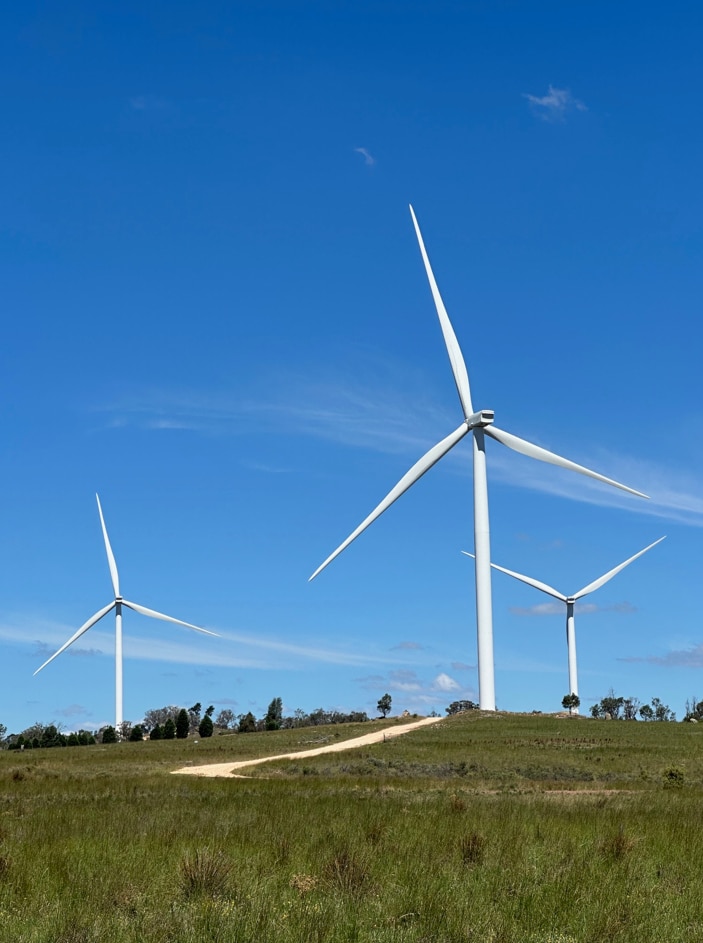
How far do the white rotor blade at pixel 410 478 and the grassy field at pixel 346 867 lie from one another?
42078 millimetres

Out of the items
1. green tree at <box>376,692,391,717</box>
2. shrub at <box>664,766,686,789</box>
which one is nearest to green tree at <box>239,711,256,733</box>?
green tree at <box>376,692,391,717</box>

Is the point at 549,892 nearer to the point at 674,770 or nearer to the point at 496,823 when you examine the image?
the point at 496,823

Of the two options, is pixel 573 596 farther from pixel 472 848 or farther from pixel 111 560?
pixel 472 848

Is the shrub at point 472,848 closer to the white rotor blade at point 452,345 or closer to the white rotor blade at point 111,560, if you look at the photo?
the white rotor blade at point 452,345

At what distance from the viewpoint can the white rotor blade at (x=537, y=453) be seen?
74500mm

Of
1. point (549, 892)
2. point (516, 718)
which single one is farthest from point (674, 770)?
point (516, 718)

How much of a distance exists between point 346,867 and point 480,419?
240ft

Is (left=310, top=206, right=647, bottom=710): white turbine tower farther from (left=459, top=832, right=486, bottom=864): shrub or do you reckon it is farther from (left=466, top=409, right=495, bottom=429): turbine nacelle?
(left=459, top=832, right=486, bottom=864): shrub

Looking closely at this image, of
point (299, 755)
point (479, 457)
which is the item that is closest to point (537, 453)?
point (479, 457)

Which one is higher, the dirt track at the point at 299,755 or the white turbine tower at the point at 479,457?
the white turbine tower at the point at 479,457

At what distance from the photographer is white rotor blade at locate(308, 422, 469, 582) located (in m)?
71.6

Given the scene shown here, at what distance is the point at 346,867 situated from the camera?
1310 centimetres

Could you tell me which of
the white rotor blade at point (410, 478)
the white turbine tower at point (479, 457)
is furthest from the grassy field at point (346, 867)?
the white turbine tower at point (479, 457)

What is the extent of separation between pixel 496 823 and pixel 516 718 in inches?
2877
